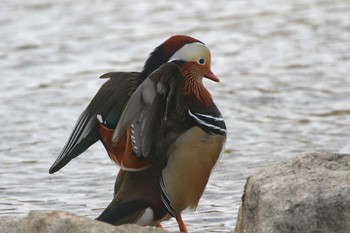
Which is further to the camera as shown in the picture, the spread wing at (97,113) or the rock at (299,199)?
the spread wing at (97,113)

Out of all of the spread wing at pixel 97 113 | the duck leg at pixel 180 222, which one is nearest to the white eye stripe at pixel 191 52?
the spread wing at pixel 97 113

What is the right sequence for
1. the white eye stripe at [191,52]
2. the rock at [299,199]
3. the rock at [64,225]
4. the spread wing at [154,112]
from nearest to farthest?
1. the rock at [299,199]
2. the rock at [64,225]
3. the spread wing at [154,112]
4. the white eye stripe at [191,52]

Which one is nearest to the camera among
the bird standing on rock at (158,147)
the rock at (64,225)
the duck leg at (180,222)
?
the rock at (64,225)

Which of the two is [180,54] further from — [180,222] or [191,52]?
[180,222]

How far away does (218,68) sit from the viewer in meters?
10.1

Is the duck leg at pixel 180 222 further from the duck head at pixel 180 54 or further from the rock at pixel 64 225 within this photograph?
the rock at pixel 64 225

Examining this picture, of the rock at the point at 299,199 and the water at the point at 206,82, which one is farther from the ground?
the rock at the point at 299,199

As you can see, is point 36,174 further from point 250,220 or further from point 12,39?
point 12,39

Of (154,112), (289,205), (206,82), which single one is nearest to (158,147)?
(154,112)

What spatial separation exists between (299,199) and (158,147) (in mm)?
1229

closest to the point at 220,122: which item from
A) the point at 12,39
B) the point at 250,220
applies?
the point at 250,220

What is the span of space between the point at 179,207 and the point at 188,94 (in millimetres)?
628

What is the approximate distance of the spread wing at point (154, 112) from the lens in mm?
5121

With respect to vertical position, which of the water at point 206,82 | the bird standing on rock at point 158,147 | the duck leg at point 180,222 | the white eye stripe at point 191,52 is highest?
the white eye stripe at point 191,52
